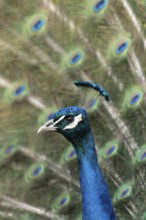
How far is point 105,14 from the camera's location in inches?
99.7

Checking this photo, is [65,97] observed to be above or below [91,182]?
above

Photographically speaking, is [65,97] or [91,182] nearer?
[91,182]

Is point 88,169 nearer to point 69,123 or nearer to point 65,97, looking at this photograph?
point 69,123

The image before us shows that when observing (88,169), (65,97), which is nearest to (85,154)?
(88,169)

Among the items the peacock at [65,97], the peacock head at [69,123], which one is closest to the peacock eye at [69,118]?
the peacock head at [69,123]

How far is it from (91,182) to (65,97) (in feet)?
2.26

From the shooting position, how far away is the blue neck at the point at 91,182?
192 cm

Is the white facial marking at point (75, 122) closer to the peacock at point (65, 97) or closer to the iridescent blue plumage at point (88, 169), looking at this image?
the iridescent blue plumage at point (88, 169)

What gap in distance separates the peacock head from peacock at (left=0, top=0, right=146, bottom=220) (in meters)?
0.59

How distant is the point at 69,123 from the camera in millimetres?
1860

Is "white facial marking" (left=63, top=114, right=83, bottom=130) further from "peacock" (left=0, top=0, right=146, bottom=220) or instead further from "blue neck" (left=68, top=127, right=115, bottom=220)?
"peacock" (left=0, top=0, right=146, bottom=220)

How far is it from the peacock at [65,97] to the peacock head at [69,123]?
588 mm

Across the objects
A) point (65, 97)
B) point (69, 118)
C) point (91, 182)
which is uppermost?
point (65, 97)

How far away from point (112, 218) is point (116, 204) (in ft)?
2.20
